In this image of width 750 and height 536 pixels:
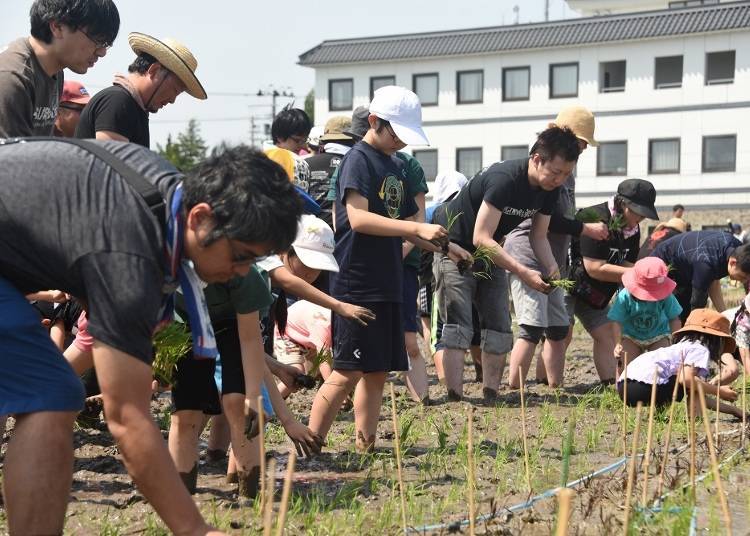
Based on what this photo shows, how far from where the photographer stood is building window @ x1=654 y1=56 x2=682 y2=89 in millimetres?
37000

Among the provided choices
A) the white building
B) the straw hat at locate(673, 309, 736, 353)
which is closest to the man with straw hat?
the straw hat at locate(673, 309, 736, 353)

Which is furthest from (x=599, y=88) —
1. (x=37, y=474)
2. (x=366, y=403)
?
(x=37, y=474)

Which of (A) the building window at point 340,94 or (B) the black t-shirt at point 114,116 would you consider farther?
(A) the building window at point 340,94

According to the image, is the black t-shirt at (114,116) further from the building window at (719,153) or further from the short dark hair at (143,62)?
the building window at (719,153)

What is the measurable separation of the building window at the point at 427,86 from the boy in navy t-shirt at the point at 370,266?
36.3 meters

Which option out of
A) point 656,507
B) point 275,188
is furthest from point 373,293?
point 275,188

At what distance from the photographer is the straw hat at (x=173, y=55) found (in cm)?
464

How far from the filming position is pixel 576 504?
12.9ft

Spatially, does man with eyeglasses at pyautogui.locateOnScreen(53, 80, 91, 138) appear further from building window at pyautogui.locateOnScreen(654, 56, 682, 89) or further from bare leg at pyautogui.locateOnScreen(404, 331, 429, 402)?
building window at pyautogui.locateOnScreen(654, 56, 682, 89)

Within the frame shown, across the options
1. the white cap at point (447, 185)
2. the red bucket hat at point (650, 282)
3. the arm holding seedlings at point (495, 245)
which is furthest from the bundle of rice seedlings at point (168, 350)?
the white cap at point (447, 185)

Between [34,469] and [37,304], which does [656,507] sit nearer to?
[34,469]

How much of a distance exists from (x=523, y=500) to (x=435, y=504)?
364 mm

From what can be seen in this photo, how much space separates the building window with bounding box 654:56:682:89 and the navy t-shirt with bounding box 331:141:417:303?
34.0m

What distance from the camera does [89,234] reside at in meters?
2.41
